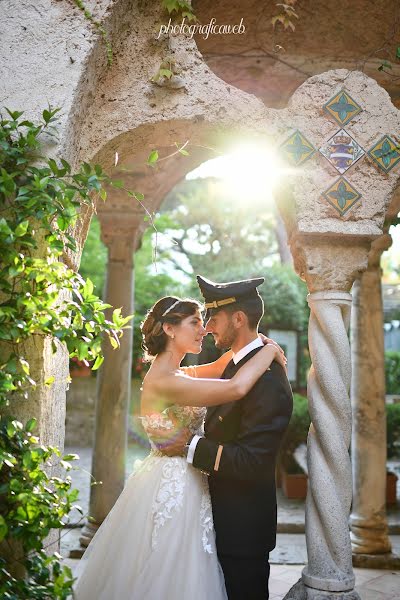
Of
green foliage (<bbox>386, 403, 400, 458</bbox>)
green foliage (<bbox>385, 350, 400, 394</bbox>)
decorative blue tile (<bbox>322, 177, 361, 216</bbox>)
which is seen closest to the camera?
decorative blue tile (<bbox>322, 177, 361, 216</bbox>)

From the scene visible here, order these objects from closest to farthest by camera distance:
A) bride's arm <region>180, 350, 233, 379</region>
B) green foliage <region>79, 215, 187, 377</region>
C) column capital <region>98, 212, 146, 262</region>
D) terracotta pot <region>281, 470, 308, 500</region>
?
bride's arm <region>180, 350, 233, 379</region>, column capital <region>98, 212, 146, 262</region>, terracotta pot <region>281, 470, 308, 500</region>, green foliage <region>79, 215, 187, 377</region>

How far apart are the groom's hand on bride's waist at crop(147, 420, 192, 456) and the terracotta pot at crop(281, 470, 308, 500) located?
5.28 m

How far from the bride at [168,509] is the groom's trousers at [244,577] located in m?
0.05

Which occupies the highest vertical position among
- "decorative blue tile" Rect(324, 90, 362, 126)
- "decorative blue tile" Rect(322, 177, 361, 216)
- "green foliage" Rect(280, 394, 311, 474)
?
"decorative blue tile" Rect(324, 90, 362, 126)

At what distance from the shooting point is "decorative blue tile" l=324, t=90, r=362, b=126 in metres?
3.42

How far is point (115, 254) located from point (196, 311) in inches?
116

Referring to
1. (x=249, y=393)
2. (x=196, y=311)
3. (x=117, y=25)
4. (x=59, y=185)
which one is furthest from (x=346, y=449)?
(x=117, y=25)

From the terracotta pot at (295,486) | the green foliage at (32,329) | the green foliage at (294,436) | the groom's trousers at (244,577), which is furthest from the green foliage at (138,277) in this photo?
the groom's trousers at (244,577)

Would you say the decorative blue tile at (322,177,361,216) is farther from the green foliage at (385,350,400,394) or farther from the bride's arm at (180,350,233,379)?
the green foliage at (385,350,400,394)

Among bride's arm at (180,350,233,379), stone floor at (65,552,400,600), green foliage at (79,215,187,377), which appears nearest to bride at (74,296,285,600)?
bride's arm at (180,350,233,379)

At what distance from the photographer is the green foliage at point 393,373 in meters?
15.1

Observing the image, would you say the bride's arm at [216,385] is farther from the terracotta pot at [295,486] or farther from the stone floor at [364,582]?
the terracotta pot at [295,486]

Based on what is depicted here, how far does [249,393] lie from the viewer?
2.82 meters

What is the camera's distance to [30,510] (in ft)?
7.50
